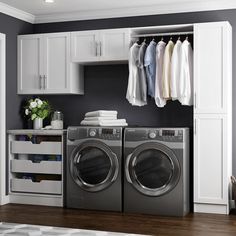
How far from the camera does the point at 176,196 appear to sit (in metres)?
4.91

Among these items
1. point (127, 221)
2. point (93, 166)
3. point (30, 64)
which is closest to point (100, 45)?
point (30, 64)

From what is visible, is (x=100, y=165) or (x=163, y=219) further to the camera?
(x=100, y=165)

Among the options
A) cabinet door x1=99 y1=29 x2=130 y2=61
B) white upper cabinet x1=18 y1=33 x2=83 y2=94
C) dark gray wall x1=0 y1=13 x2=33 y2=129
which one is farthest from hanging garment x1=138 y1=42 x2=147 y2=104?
dark gray wall x1=0 y1=13 x2=33 y2=129

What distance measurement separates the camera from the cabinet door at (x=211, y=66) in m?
4.95

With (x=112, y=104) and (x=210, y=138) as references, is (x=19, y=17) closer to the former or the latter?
(x=112, y=104)

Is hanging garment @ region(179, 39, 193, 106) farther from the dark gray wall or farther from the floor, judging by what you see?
the dark gray wall

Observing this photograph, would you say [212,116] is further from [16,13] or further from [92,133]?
[16,13]

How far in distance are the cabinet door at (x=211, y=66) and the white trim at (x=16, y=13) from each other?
2.21 m

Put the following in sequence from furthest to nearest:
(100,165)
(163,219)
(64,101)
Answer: (64,101), (100,165), (163,219)

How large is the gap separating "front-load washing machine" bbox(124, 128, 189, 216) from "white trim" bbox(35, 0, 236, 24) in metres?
1.50

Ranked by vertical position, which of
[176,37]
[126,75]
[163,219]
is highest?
[176,37]

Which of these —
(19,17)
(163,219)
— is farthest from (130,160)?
(19,17)

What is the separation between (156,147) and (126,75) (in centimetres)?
122

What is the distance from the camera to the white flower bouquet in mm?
5727
